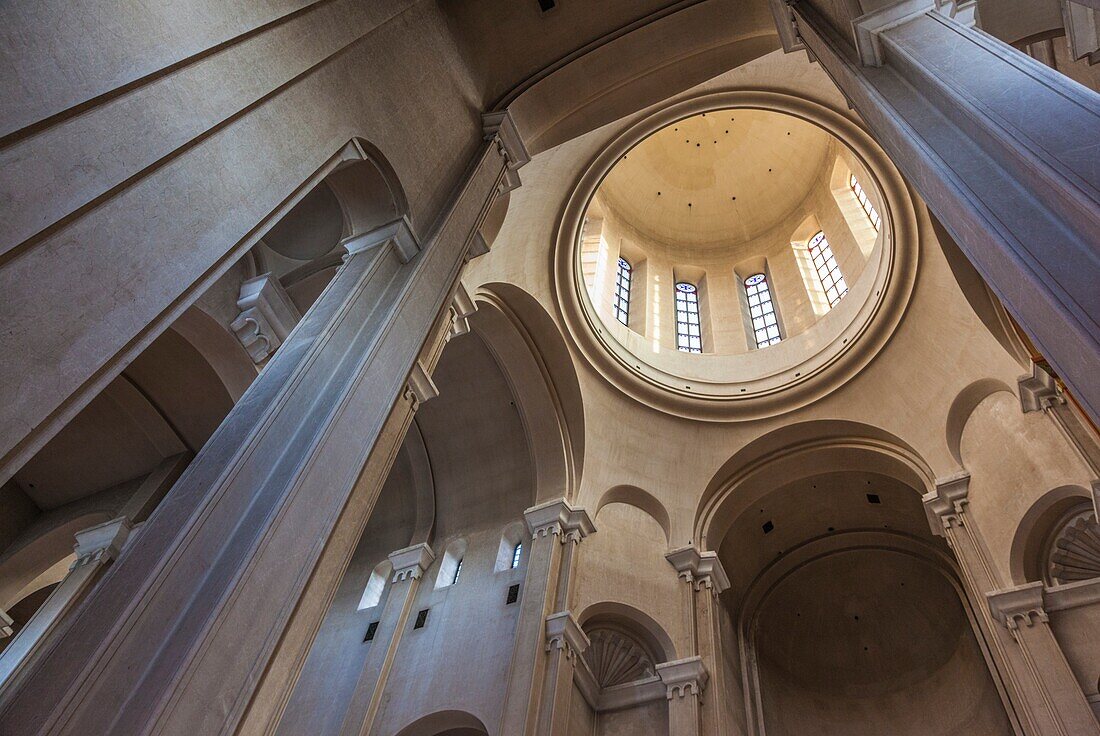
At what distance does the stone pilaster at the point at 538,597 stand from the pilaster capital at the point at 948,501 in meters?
5.16

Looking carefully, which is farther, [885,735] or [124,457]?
[885,735]

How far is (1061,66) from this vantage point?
744cm

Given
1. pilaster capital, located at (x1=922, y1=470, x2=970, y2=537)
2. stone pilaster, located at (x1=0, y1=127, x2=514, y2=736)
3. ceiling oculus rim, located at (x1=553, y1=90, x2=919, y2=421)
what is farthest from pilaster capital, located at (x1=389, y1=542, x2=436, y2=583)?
pilaster capital, located at (x1=922, y1=470, x2=970, y2=537)

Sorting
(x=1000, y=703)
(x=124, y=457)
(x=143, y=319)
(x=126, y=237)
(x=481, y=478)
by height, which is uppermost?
(x=481, y=478)

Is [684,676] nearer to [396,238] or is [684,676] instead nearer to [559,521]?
[559,521]

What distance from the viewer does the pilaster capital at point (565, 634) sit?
31.7 ft

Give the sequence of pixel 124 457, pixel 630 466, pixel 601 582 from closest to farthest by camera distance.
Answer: pixel 124 457, pixel 601 582, pixel 630 466

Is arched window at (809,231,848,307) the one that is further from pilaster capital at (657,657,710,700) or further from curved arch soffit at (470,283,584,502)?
pilaster capital at (657,657,710,700)

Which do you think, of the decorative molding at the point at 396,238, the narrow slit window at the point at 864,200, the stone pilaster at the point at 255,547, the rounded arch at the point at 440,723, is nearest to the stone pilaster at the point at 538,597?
the rounded arch at the point at 440,723

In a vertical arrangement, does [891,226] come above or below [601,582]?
above

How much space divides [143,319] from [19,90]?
3.31 ft

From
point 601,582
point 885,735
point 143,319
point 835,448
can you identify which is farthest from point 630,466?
point 143,319

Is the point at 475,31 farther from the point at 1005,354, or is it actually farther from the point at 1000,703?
the point at 1000,703

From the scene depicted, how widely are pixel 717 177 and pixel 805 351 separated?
670 cm
